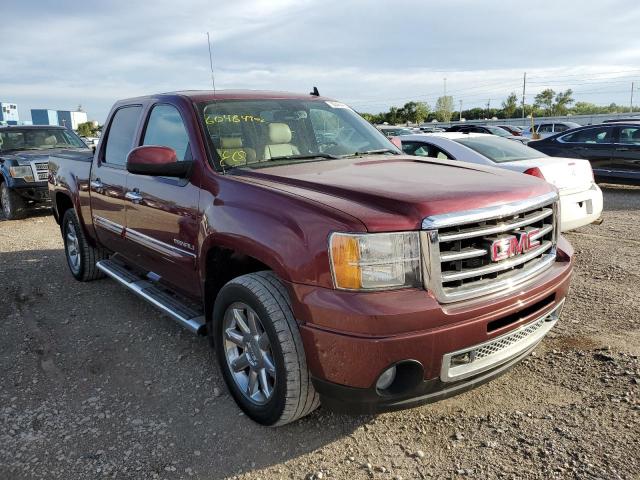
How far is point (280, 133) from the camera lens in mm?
3613

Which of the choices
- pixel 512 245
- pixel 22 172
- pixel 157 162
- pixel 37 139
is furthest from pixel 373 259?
pixel 37 139

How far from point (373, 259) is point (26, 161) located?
9146 mm

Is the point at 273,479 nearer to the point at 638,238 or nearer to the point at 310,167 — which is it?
the point at 310,167

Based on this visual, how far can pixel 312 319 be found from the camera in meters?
2.33

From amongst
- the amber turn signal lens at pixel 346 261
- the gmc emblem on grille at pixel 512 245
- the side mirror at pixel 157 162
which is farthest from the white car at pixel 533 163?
the amber turn signal lens at pixel 346 261

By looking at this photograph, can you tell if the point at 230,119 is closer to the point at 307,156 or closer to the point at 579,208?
the point at 307,156

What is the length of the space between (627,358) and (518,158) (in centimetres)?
400

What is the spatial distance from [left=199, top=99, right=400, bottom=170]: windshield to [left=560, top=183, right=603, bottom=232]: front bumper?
2918 millimetres

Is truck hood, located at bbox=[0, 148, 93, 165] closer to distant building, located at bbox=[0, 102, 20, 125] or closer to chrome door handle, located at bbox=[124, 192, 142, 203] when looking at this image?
chrome door handle, located at bbox=[124, 192, 142, 203]

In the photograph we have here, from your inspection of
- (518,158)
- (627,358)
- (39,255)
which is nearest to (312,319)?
(627,358)

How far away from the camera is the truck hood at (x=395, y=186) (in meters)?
2.31

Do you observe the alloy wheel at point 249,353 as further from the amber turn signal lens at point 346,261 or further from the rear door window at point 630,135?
the rear door window at point 630,135

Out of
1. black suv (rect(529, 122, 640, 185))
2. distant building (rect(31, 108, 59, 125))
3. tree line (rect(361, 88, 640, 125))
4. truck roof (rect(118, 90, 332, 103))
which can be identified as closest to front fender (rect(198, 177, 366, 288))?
truck roof (rect(118, 90, 332, 103))

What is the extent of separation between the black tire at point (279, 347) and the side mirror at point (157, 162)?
88 cm
